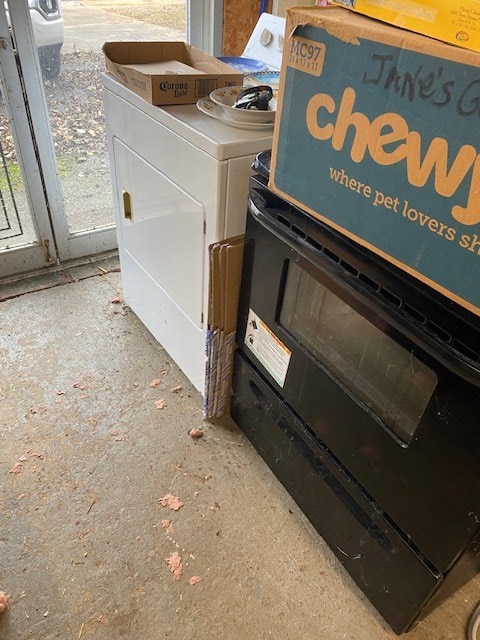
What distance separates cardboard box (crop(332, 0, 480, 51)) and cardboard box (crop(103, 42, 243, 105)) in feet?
2.41

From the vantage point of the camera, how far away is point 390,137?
70cm

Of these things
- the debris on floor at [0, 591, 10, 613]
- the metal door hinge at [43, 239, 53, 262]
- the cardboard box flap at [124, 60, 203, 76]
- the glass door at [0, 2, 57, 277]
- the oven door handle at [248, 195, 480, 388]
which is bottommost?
the debris on floor at [0, 591, 10, 613]

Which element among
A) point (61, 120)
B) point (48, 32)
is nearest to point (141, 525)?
point (61, 120)

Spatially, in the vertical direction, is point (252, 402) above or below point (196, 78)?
below

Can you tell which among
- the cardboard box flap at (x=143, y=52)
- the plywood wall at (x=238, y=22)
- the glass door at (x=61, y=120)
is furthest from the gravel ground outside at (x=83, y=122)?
the cardboard box flap at (x=143, y=52)

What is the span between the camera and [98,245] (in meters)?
2.34

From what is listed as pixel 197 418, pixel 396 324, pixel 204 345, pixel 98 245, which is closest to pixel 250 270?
pixel 204 345

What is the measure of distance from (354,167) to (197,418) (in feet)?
3.66

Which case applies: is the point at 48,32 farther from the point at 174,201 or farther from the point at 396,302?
the point at 396,302

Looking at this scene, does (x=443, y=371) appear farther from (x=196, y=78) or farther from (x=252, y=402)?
(x=196, y=78)

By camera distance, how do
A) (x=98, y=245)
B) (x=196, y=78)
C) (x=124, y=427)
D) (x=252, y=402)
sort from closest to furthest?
(x=196, y=78)
(x=252, y=402)
(x=124, y=427)
(x=98, y=245)

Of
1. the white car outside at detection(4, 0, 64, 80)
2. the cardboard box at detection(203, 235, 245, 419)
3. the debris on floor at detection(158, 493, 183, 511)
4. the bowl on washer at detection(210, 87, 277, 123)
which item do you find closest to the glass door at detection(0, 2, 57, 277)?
the white car outside at detection(4, 0, 64, 80)

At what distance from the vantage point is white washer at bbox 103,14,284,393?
1.21m

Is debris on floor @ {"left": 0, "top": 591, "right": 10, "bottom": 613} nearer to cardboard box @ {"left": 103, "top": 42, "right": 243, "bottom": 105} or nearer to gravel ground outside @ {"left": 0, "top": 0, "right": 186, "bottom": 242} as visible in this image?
cardboard box @ {"left": 103, "top": 42, "right": 243, "bottom": 105}
